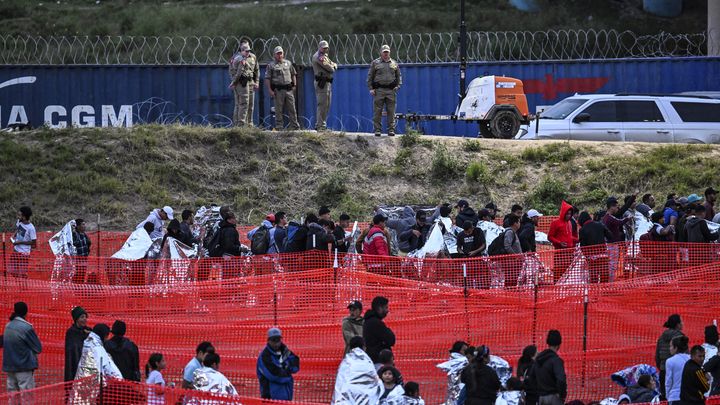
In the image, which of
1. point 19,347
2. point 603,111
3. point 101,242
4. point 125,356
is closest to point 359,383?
point 125,356

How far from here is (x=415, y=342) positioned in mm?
14992

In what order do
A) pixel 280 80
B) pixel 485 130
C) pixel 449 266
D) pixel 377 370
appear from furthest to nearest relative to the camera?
pixel 485 130 → pixel 280 80 → pixel 449 266 → pixel 377 370

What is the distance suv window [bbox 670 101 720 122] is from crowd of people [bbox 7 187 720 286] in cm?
713

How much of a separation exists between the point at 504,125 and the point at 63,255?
1152 cm

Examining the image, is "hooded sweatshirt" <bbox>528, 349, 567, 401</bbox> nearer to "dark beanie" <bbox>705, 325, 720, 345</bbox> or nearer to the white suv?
"dark beanie" <bbox>705, 325, 720, 345</bbox>

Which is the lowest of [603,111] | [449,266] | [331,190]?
[449,266]

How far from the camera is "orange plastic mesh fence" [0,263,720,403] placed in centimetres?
1446

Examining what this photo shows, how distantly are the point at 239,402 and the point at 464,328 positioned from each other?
437 cm

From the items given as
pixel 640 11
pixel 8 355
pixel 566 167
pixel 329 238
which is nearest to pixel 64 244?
pixel 329 238

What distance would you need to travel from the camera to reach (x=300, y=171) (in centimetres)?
2620

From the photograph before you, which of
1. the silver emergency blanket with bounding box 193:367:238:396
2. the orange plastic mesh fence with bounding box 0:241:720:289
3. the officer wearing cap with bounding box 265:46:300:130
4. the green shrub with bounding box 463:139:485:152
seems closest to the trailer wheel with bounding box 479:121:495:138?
the green shrub with bounding box 463:139:485:152

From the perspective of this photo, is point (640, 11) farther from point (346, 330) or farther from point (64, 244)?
point (346, 330)

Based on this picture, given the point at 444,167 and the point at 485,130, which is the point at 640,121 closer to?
the point at 485,130

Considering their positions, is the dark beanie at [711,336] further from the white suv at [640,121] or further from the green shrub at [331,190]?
the white suv at [640,121]
